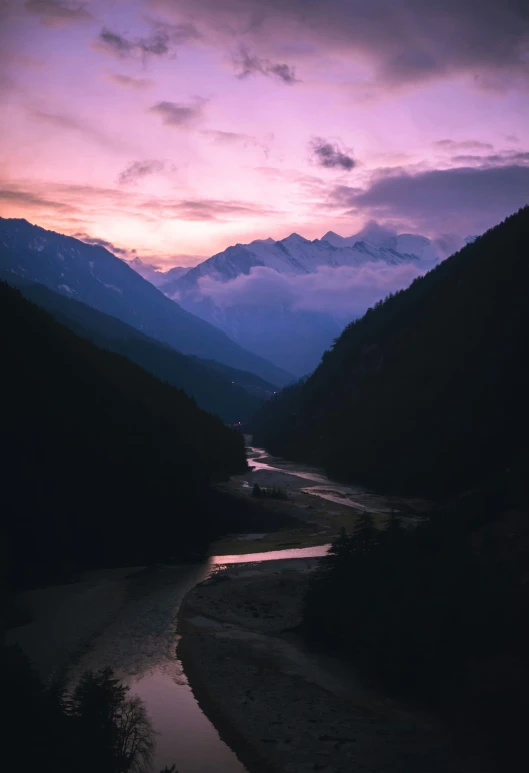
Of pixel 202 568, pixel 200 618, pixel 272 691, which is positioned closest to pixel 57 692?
pixel 272 691

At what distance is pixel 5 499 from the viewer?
240 ft

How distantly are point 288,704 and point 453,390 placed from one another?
112413mm

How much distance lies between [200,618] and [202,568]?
20145 millimetres

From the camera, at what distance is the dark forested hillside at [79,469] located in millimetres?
73625

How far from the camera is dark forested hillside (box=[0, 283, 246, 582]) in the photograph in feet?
242

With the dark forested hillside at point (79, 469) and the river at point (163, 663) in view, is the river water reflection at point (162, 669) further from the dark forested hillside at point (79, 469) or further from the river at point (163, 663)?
the dark forested hillside at point (79, 469)

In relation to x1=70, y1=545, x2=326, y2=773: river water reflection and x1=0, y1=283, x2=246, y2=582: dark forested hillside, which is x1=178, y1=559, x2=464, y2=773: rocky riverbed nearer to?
x1=70, y1=545, x2=326, y2=773: river water reflection

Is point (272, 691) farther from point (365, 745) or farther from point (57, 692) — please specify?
point (57, 692)

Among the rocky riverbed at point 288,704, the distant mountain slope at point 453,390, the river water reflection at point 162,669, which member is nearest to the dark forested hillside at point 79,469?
the river water reflection at point 162,669

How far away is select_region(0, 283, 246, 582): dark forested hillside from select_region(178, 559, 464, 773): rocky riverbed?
71.1ft

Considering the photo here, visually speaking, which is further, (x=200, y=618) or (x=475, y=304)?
(x=475, y=304)

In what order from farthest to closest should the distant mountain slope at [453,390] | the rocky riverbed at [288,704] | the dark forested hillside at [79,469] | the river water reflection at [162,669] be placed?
the distant mountain slope at [453,390] < the dark forested hillside at [79,469] < the river water reflection at [162,669] < the rocky riverbed at [288,704]

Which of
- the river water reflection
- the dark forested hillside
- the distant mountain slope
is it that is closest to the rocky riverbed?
the river water reflection

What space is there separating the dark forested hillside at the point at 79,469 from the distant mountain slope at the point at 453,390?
49567 mm
